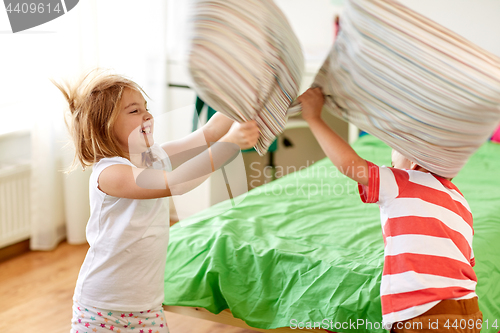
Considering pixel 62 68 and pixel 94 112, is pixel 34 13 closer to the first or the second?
pixel 62 68

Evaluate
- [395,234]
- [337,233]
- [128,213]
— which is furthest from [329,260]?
[128,213]

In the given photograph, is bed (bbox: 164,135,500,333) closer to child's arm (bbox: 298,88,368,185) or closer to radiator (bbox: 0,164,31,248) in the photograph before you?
child's arm (bbox: 298,88,368,185)

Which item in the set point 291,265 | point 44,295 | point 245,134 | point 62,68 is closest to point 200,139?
point 245,134

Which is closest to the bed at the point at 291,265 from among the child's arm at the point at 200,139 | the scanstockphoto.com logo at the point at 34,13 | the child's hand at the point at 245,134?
the child's arm at the point at 200,139

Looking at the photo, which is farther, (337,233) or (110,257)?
(337,233)

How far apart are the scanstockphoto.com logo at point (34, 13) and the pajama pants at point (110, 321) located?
5.60 ft

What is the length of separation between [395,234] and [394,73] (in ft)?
1.19

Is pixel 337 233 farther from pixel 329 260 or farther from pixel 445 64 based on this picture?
pixel 445 64

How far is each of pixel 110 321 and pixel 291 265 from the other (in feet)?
1.67

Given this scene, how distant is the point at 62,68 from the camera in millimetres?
2441

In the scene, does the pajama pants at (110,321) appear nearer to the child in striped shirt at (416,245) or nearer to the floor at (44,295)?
the child in striped shirt at (416,245)

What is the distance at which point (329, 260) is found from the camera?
54.8 inches

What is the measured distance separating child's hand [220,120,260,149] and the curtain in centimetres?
154

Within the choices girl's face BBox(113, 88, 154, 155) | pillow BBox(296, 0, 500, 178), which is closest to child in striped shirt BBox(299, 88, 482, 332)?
pillow BBox(296, 0, 500, 178)
